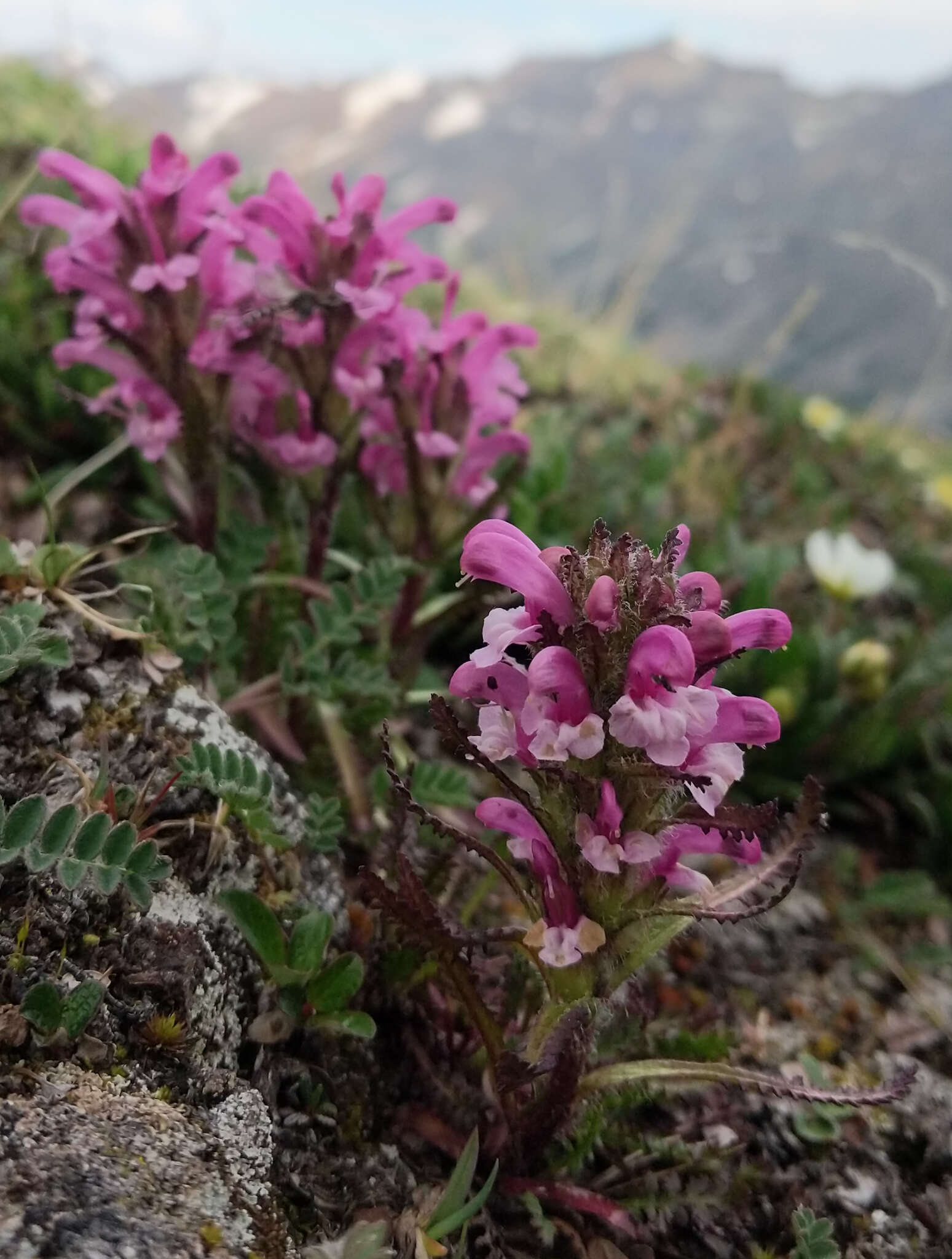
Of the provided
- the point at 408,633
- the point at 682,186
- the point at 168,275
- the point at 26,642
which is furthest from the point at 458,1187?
the point at 682,186

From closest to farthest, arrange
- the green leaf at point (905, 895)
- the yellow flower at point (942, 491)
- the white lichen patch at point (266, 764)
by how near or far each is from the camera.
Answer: the white lichen patch at point (266, 764)
the green leaf at point (905, 895)
the yellow flower at point (942, 491)

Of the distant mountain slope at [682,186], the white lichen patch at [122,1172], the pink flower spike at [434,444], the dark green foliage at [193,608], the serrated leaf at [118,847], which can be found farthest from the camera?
the distant mountain slope at [682,186]

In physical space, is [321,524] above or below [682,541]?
below

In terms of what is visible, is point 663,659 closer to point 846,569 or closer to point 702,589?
point 702,589

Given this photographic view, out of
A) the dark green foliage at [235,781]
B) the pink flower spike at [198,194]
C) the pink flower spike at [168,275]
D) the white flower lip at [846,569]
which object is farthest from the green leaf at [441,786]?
the white flower lip at [846,569]

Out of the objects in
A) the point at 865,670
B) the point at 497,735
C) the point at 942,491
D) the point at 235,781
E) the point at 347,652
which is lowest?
the point at 942,491

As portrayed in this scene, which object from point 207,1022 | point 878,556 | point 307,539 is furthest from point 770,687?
point 207,1022

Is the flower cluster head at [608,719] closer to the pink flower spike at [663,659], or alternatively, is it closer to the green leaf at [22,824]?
the pink flower spike at [663,659]
